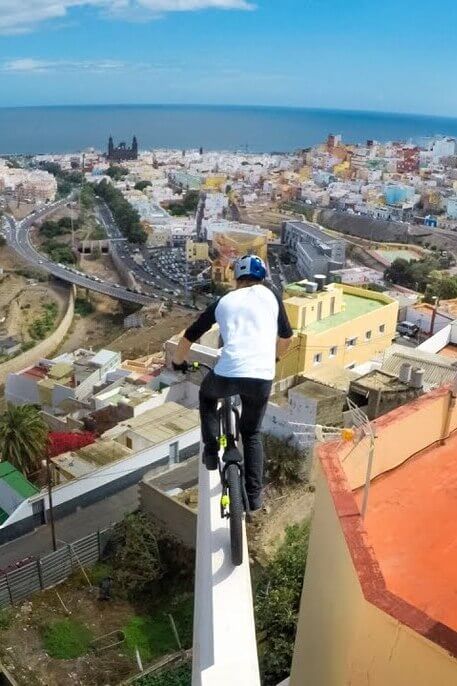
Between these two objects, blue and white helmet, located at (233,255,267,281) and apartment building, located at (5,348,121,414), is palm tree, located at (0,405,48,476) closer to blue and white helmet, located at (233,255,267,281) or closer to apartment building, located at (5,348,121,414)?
apartment building, located at (5,348,121,414)

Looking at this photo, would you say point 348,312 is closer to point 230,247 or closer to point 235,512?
point 235,512

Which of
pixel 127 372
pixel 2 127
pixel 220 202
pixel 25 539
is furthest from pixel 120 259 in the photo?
pixel 2 127

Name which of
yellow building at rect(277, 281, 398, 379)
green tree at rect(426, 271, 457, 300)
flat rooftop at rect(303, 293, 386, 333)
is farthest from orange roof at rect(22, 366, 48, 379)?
green tree at rect(426, 271, 457, 300)

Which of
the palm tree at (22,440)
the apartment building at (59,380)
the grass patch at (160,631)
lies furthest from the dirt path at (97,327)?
the grass patch at (160,631)

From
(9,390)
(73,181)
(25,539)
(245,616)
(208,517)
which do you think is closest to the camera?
(245,616)

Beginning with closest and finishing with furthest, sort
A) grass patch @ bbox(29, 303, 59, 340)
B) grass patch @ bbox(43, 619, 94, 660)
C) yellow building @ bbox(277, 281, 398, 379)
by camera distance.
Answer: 1. grass patch @ bbox(43, 619, 94, 660)
2. yellow building @ bbox(277, 281, 398, 379)
3. grass patch @ bbox(29, 303, 59, 340)

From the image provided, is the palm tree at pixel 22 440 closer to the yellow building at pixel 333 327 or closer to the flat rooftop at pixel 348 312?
the yellow building at pixel 333 327

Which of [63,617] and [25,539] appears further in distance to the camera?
[25,539]

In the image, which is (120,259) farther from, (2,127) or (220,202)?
(2,127)
